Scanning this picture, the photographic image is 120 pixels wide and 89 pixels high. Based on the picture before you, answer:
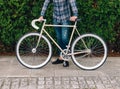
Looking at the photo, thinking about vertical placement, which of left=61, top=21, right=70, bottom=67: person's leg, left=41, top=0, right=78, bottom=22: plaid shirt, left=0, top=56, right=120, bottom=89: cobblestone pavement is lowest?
left=0, top=56, right=120, bottom=89: cobblestone pavement

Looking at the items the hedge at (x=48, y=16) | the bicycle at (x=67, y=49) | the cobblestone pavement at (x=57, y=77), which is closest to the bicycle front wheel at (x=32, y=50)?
the bicycle at (x=67, y=49)

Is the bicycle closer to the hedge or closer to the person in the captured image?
the person

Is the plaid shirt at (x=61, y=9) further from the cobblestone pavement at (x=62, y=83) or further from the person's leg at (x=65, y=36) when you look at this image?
the cobblestone pavement at (x=62, y=83)

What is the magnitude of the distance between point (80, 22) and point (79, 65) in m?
1.15

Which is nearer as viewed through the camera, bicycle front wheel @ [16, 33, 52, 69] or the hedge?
bicycle front wheel @ [16, 33, 52, 69]

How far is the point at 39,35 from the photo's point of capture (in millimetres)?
7805

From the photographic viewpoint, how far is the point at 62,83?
7031 millimetres

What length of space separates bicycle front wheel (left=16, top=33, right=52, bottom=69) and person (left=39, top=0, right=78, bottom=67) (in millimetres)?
335

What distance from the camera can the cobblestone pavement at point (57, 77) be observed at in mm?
6902

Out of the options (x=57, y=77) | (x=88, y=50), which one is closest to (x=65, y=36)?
(x=88, y=50)

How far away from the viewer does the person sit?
7633mm

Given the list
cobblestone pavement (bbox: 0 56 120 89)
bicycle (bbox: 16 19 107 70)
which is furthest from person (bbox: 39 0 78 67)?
cobblestone pavement (bbox: 0 56 120 89)

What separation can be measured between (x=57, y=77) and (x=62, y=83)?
35 centimetres

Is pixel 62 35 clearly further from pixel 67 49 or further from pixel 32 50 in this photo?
pixel 32 50
